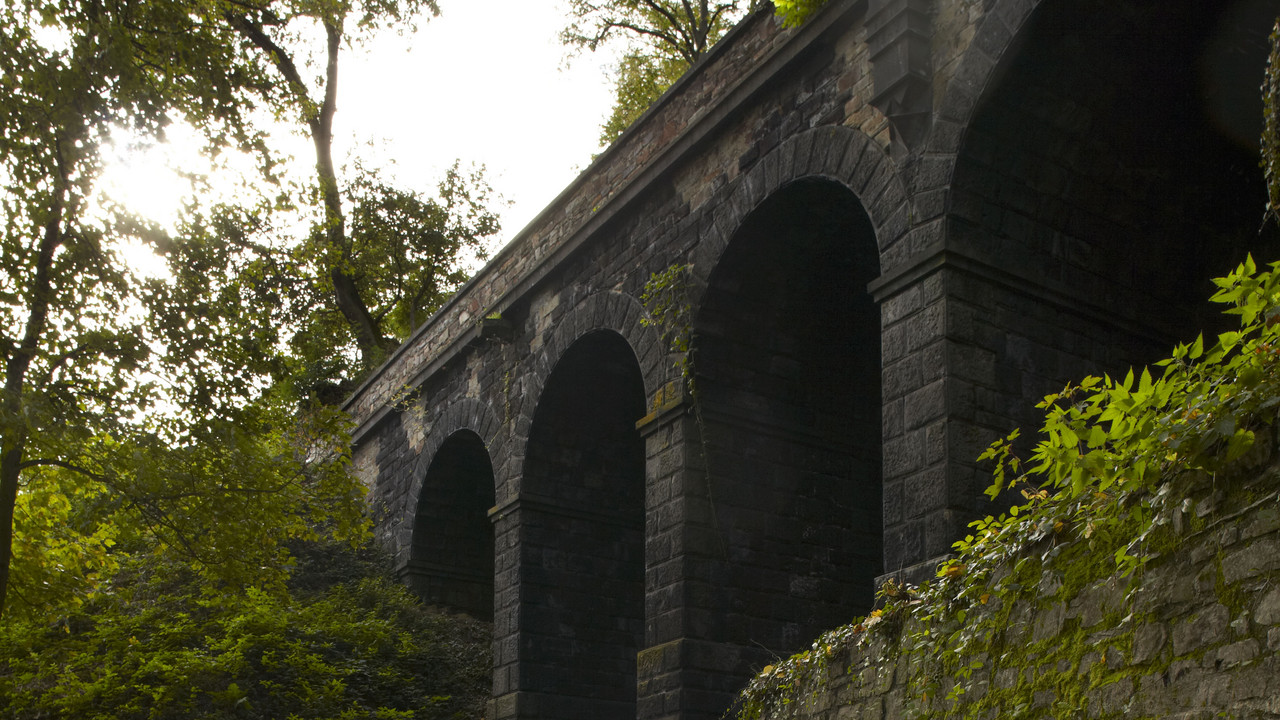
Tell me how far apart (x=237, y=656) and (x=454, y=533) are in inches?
182

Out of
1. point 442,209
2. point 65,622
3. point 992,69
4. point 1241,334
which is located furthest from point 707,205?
point 442,209

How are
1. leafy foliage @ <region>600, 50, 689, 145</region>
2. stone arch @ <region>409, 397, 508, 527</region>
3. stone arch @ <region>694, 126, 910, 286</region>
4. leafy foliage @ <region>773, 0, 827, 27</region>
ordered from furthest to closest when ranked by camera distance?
1. leafy foliage @ <region>600, 50, 689, 145</region>
2. stone arch @ <region>409, 397, 508, 527</region>
3. leafy foliage @ <region>773, 0, 827, 27</region>
4. stone arch @ <region>694, 126, 910, 286</region>

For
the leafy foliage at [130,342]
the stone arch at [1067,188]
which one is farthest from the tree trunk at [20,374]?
the stone arch at [1067,188]

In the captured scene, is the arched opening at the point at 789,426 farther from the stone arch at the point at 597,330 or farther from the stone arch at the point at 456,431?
the stone arch at the point at 456,431

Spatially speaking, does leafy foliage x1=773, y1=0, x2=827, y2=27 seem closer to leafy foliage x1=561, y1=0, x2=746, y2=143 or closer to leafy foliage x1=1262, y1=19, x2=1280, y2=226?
leafy foliage x1=1262, y1=19, x2=1280, y2=226

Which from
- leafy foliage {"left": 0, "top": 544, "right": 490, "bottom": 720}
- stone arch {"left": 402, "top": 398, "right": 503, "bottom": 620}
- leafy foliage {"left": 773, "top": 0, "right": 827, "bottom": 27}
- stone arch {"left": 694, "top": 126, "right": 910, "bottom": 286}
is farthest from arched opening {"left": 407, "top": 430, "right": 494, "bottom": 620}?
leafy foliage {"left": 773, "top": 0, "right": 827, "bottom": 27}

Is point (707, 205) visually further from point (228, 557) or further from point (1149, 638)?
point (1149, 638)

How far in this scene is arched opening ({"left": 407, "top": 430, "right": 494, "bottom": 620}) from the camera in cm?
1507

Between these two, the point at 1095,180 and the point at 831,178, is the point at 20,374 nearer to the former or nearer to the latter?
the point at 831,178

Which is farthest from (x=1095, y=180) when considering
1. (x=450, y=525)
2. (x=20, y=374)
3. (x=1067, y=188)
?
(x=450, y=525)

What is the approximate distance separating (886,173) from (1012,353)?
4.54ft

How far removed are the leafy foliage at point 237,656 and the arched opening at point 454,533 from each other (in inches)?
35.3

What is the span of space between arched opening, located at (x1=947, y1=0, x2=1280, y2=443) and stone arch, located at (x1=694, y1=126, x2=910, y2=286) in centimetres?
46

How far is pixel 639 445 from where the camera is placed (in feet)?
42.0
